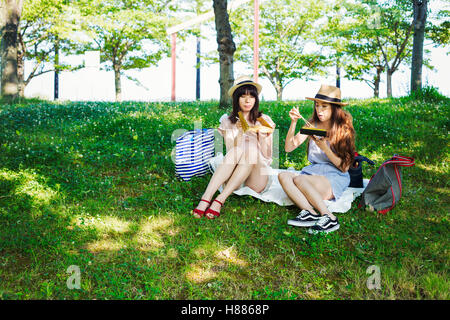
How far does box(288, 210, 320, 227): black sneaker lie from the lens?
401 cm

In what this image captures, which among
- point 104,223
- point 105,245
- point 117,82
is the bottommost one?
point 105,245

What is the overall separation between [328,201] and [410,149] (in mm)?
3148

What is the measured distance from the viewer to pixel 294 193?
14.0 ft

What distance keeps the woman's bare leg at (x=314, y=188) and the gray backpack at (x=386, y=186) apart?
0.54m

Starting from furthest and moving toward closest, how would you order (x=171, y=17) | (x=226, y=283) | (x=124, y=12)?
(x=171, y=17)
(x=124, y=12)
(x=226, y=283)

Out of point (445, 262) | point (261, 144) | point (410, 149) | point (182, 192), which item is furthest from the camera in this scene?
point (410, 149)

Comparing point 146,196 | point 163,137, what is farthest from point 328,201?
point 163,137

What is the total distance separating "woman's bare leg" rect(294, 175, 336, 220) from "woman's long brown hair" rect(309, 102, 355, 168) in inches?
15.1

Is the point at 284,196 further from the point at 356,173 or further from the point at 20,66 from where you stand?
the point at 20,66

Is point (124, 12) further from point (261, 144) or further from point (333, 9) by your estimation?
point (261, 144)

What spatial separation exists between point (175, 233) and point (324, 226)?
1710 mm

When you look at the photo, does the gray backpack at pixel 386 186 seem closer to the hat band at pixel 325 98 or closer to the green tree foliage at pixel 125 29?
the hat band at pixel 325 98

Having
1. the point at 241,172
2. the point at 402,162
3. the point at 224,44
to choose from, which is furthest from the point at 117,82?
the point at 402,162

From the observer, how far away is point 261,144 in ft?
15.6
